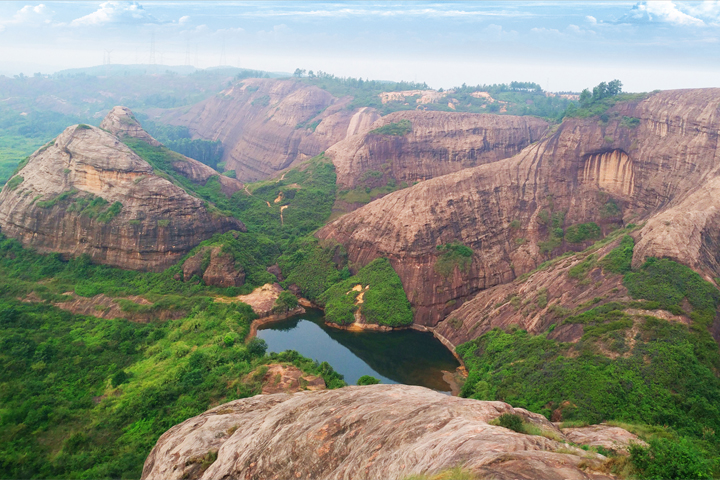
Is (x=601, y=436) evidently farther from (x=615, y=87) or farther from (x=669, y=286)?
(x=615, y=87)

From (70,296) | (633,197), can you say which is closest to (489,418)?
(70,296)

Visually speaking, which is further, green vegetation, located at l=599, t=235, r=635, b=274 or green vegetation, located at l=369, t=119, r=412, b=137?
green vegetation, located at l=369, t=119, r=412, b=137

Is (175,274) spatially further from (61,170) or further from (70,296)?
(61,170)

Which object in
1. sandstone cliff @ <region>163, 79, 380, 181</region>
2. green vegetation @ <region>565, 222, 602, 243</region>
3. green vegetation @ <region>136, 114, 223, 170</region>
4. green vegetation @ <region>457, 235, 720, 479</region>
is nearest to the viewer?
green vegetation @ <region>457, 235, 720, 479</region>

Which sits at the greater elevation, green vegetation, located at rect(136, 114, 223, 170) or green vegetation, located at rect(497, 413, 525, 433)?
green vegetation, located at rect(136, 114, 223, 170)

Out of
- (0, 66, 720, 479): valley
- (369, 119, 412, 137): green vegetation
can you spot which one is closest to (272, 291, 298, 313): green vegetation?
(0, 66, 720, 479): valley

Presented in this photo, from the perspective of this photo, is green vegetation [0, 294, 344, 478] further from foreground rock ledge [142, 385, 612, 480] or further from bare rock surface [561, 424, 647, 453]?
bare rock surface [561, 424, 647, 453]

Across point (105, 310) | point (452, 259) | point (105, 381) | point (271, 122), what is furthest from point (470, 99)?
point (105, 381)

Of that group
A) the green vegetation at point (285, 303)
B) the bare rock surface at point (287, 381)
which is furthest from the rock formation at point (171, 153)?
the bare rock surface at point (287, 381)
